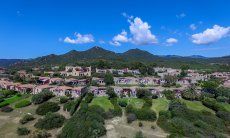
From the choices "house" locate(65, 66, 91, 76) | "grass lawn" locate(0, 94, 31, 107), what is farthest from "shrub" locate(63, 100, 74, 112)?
"house" locate(65, 66, 91, 76)

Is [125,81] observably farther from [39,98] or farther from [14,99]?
[14,99]

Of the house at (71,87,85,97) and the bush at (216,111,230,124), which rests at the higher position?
the house at (71,87,85,97)

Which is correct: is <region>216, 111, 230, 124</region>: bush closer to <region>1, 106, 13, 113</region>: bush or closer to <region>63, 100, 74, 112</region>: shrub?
<region>63, 100, 74, 112</region>: shrub

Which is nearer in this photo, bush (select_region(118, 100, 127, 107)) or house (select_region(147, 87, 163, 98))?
bush (select_region(118, 100, 127, 107))

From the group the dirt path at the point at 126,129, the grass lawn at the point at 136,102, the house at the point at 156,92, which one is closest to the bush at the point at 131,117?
the dirt path at the point at 126,129

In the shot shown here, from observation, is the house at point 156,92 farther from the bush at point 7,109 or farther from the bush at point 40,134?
the bush at point 7,109
